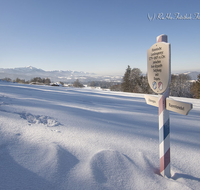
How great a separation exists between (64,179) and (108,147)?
783 mm

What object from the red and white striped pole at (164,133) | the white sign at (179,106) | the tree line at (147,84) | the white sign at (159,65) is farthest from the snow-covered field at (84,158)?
the tree line at (147,84)

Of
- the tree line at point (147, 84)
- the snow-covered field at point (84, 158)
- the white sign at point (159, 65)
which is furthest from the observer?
the tree line at point (147, 84)

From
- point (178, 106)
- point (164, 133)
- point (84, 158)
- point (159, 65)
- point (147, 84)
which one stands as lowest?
point (84, 158)

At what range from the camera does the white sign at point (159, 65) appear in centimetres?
144

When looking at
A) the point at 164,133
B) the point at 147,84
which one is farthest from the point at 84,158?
the point at 147,84

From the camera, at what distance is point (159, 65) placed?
5.10 ft

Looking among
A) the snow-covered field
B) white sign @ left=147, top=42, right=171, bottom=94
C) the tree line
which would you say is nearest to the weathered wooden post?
white sign @ left=147, top=42, right=171, bottom=94

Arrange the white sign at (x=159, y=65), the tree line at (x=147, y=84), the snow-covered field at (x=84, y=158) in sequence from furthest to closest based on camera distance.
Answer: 1. the tree line at (x=147, y=84)
2. the white sign at (x=159, y=65)
3. the snow-covered field at (x=84, y=158)

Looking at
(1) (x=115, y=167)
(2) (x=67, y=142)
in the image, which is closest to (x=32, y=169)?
(2) (x=67, y=142)

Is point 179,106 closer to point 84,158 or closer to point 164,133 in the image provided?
point 164,133

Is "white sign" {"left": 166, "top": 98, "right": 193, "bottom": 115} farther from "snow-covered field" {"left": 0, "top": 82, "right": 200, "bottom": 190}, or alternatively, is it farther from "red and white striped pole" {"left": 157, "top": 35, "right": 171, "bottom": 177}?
"snow-covered field" {"left": 0, "top": 82, "right": 200, "bottom": 190}

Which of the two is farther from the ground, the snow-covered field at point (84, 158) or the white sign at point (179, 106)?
the white sign at point (179, 106)

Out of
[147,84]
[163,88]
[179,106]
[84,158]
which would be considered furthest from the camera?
[147,84]

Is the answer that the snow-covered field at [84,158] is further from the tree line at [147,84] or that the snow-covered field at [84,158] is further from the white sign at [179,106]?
the tree line at [147,84]
